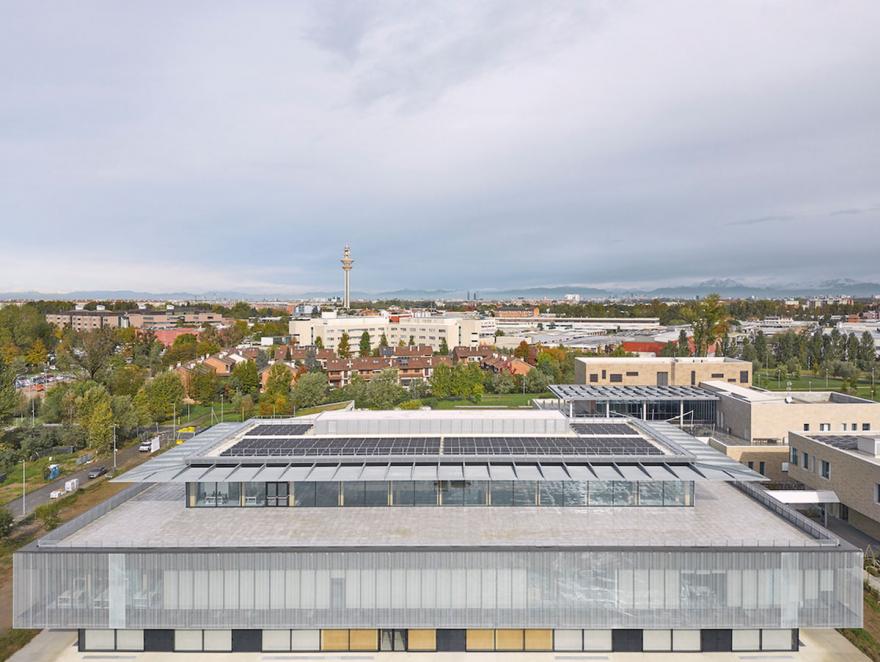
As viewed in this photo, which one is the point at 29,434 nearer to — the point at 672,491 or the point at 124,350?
the point at 672,491

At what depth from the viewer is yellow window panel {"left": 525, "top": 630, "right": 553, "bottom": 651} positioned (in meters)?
23.0

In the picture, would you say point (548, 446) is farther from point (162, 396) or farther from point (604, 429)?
point (162, 396)

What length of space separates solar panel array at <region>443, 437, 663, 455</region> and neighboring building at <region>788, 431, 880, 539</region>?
13256mm

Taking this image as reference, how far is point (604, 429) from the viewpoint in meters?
34.4

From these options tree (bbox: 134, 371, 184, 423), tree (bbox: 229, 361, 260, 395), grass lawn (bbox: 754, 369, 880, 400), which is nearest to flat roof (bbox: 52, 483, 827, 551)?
tree (bbox: 134, 371, 184, 423)

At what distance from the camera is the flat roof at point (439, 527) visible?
22.9 meters

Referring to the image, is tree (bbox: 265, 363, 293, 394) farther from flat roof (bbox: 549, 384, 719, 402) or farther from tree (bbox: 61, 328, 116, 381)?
flat roof (bbox: 549, 384, 719, 402)

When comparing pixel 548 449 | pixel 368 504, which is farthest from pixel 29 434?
pixel 548 449

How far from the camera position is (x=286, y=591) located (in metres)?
22.1

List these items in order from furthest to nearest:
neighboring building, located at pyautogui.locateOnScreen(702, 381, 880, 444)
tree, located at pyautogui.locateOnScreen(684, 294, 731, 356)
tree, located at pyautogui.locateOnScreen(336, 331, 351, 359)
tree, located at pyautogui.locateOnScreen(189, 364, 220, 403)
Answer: tree, located at pyautogui.locateOnScreen(336, 331, 351, 359)
tree, located at pyautogui.locateOnScreen(189, 364, 220, 403)
tree, located at pyautogui.locateOnScreen(684, 294, 731, 356)
neighboring building, located at pyautogui.locateOnScreen(702, 381, 880, 444)

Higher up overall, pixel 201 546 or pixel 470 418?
pixel 470 418

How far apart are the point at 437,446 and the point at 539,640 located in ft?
33.0

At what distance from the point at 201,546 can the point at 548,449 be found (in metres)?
15.9

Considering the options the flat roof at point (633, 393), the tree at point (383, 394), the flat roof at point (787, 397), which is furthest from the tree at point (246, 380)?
the flat roof at point (787, 397)
